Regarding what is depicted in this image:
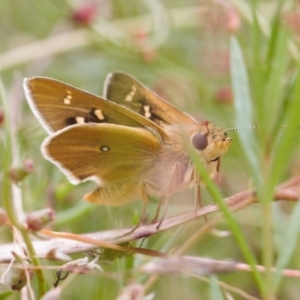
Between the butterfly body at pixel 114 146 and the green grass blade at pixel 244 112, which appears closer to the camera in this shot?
the green grass blade at pixel 244 112

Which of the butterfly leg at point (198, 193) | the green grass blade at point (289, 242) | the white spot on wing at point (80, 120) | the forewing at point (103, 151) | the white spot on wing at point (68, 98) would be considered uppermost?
the white spot on wing at point (68, 98)

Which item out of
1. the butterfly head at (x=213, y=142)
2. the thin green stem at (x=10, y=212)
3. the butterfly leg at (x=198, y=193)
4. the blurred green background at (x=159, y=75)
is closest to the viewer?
the thin green stem at (x=10, y=212)

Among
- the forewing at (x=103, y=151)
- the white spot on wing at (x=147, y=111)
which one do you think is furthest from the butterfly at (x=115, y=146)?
the white spot on wing at (x=147, y=111)

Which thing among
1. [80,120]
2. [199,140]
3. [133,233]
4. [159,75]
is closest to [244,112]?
[199,140]

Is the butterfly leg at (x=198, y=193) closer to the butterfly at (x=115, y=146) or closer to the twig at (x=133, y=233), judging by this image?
the butterfly at (x=115, y=146)

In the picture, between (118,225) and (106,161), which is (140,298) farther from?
(106,161)

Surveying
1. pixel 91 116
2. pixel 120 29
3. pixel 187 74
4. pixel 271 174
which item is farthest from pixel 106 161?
pixel 120 29

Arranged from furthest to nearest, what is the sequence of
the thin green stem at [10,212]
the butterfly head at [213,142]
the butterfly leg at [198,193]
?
the butterfly head at [213,142] → the butterfly leg at [198,193] → the thin green stem at [10,212]

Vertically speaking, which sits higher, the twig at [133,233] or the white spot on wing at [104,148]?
the white spot on wing at [104,148]

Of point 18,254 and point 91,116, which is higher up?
point 91,116
